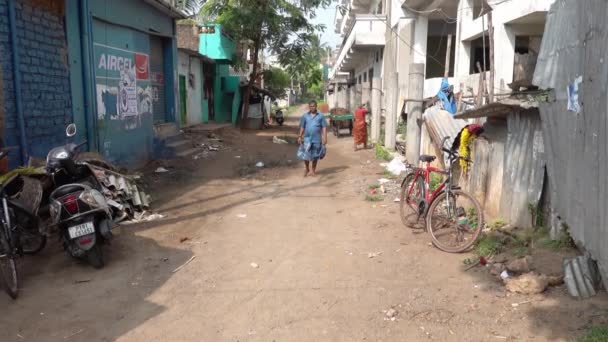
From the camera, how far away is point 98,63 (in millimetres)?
9383

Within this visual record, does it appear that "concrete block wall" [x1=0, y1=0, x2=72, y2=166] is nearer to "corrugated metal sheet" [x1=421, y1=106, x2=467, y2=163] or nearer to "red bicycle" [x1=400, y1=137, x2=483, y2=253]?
"red bicycle" [x1=400, y1=137, x2=483, y2=253]

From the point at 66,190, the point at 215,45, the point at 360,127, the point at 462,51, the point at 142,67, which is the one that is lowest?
the point at 66,190

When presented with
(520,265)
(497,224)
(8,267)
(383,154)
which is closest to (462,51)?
(383,154)

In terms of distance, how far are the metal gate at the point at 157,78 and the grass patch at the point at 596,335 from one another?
1183 centimetres

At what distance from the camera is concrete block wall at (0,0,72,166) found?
21.7ft

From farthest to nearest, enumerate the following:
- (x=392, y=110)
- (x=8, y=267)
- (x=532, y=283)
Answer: (x=392, y=110)
(x=8, y=267)
(x=532, y=283)

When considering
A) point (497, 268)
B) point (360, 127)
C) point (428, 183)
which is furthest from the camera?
point (360, 127)

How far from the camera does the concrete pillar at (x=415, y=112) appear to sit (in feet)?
36.3

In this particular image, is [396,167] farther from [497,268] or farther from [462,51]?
[497,268]

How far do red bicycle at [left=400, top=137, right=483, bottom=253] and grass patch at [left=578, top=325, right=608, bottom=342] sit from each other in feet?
6.39

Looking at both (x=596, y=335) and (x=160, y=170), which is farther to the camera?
(x=160, y=170)

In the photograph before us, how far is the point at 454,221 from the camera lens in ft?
18.6

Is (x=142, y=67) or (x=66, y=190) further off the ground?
(x=142, y=67)

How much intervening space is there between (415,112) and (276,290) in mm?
7455
